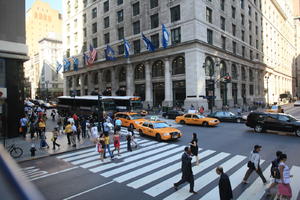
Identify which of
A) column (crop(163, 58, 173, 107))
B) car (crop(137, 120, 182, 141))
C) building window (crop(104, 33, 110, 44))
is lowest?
car (crop(137, 120, 182, 141))

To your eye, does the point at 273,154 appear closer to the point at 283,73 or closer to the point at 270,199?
the point at 270,199

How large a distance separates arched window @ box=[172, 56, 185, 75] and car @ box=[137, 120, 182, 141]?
78.8 feet

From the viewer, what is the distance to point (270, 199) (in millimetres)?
7312

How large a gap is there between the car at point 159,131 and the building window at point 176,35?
26025 millimetres

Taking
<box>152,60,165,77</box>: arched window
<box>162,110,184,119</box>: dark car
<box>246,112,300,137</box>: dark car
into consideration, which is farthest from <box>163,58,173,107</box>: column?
<box>246,112,300,137</box>: dark car

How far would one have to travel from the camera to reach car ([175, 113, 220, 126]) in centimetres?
2281

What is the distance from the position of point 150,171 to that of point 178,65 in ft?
109

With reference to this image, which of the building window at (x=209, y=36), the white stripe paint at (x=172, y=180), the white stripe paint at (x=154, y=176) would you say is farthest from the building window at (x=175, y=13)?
the white stripe paint at (x=154, y=176)

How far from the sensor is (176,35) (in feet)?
134

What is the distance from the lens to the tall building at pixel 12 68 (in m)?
18.5

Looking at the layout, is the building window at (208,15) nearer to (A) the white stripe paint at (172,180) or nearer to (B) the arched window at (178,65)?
(B) the arched window at (178,65)

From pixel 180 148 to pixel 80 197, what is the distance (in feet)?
26.6

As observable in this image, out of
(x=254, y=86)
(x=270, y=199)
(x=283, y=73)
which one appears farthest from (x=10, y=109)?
(x=283, y=73)

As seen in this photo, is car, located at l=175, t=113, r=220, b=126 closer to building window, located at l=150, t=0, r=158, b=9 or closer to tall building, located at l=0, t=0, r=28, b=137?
tall building, located at l=0, t=0, r=28, b=137
